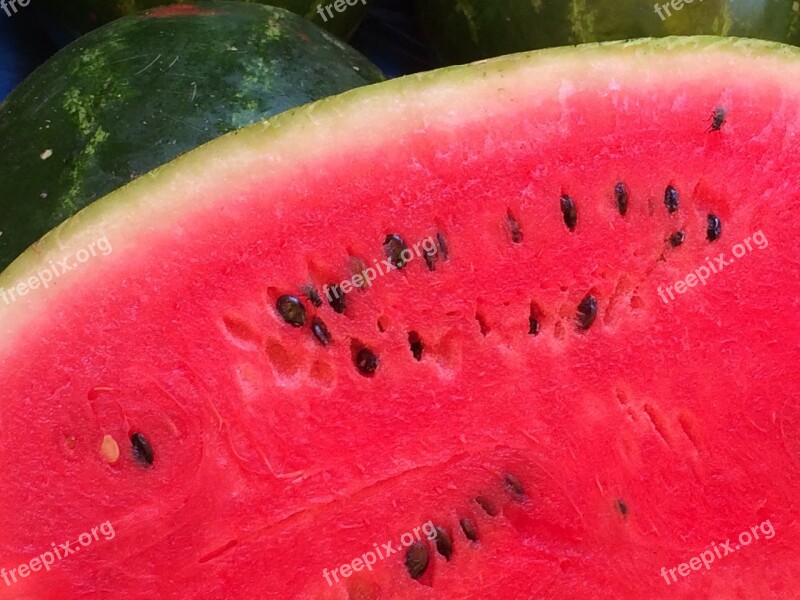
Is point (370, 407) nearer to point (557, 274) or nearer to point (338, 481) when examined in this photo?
point (338, 481)

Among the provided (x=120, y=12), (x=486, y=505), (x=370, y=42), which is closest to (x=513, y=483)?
(x=486, y=505)

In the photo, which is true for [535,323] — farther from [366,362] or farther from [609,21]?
[609,21]

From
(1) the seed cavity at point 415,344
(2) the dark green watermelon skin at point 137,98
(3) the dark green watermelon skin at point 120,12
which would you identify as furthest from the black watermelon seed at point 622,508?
(3) the dark green watermelon skin at point 120,12

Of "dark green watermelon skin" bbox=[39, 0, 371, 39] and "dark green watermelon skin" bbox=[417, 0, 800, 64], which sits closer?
"dark green watermelon skin" bbox=[417, 0, 800, 64]

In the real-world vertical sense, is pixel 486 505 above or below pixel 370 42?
below

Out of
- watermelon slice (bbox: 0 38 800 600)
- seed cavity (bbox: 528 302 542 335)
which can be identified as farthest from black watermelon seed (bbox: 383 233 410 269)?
seed cavity (bbox: 528 302 542 335)

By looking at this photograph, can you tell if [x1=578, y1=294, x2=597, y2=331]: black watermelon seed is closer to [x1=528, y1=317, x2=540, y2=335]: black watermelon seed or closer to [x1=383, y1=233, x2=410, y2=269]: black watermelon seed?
[x1=528, y1=317, x2=540, y2=335]: black watermelon seed
